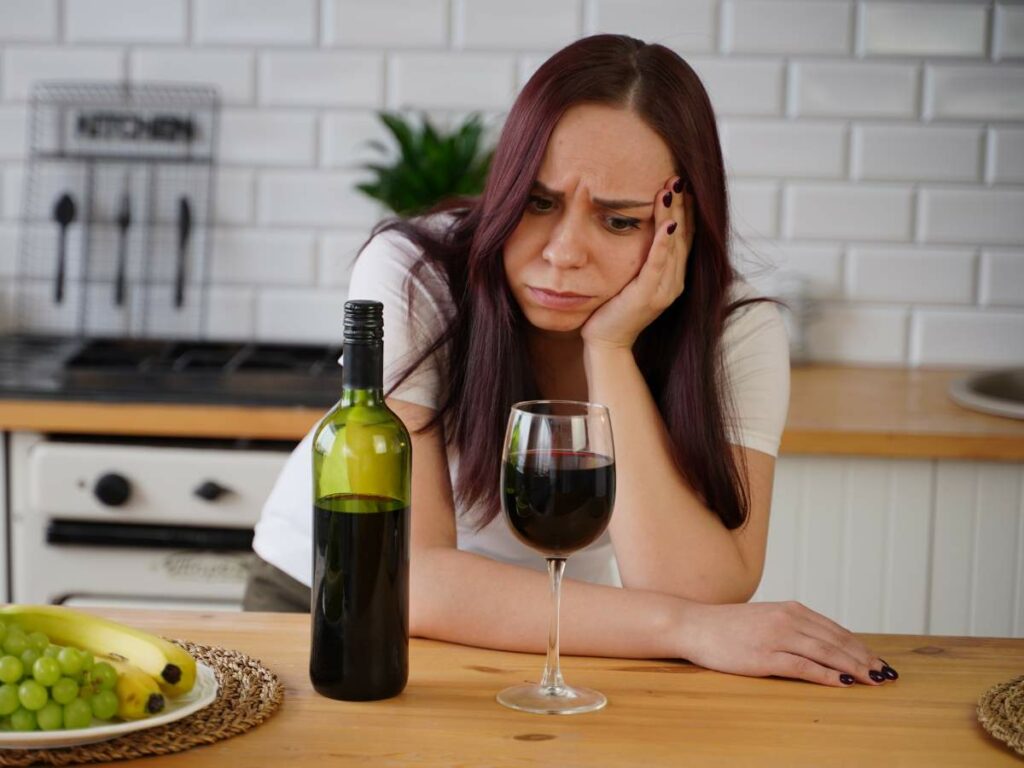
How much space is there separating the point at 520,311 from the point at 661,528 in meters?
0.32

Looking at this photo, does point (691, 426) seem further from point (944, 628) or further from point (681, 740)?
point (944, 628)

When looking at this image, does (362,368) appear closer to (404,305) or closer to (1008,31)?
(404,305)

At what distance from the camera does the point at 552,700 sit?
3.50 ft

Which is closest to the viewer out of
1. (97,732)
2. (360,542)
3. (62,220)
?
(97,732)

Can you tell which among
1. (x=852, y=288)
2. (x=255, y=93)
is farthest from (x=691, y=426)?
(x=255, y=93)

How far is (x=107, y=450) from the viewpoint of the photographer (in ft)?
7.61

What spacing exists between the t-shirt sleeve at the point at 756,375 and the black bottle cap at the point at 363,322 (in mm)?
696

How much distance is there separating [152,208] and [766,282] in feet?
4.36

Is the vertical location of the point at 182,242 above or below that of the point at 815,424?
above

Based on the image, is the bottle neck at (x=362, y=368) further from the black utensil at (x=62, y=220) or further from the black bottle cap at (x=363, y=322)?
the black utensil at (x=62, y=220)

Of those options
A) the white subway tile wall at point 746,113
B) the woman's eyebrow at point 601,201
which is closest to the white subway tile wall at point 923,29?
the white subway tile wall at point 746,113

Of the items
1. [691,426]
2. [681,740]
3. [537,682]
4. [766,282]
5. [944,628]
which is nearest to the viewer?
[681,740]

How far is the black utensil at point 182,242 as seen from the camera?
2871mm

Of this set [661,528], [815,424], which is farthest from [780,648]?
[815,424]
